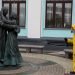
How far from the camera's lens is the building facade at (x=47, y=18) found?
907 inches

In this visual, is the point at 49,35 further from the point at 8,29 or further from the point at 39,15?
the point at 8,29

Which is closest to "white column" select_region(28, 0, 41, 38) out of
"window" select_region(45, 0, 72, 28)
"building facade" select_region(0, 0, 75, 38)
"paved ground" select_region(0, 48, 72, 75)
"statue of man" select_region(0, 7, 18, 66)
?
"building facade" select_region(0, 0, 75, 38)

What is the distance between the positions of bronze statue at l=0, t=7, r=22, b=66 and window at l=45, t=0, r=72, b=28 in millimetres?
12091

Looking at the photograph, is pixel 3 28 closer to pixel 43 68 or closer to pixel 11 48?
pixel 11 48

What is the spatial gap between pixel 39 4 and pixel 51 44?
9.17ft

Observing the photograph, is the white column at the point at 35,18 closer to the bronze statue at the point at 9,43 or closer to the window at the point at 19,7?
the window at the point at 19,7

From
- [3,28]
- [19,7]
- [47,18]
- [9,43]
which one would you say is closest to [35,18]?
[47,18]

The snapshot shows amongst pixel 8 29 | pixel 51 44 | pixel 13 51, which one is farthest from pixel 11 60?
pixel 51 44

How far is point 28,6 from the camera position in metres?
23.4

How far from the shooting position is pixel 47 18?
76.7 feet

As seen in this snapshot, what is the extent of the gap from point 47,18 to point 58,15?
75 cm

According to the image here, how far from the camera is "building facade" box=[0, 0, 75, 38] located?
23.0 meters

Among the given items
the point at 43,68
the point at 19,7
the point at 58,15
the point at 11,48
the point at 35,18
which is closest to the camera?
the point at 11,48

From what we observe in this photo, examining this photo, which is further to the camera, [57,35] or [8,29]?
[57,35]
